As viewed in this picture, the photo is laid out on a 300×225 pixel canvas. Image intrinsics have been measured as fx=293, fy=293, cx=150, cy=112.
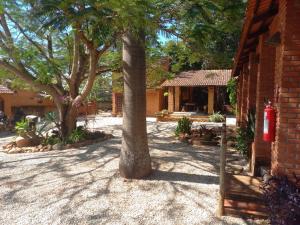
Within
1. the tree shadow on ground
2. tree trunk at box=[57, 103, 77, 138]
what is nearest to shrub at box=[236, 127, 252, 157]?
the tree shadow on ground

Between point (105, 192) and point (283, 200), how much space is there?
3367 millimetres

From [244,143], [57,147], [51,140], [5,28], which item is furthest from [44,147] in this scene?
[244,143]

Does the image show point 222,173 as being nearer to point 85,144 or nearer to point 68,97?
point 85,144

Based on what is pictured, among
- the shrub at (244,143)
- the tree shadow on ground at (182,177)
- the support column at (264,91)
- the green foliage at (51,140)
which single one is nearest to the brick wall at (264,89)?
the support column at (264,91)

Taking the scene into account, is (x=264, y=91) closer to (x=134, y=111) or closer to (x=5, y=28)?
(x=134, y=111)

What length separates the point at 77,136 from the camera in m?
11.7

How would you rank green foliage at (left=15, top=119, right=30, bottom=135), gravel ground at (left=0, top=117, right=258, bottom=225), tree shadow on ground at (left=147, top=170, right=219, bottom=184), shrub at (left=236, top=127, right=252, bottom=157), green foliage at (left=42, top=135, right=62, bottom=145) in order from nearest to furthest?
gravel ground at (left=0, top=117, right=258, bottom=225) → tree shadow on ground at (left=147, top=170, right=219, bottom=184) → shrub at (left=236, top=127, right=252, bottom=157) → green foliage at (left=42, top=135, right=62, bottom=145) → green foliage at (left=15, top=119, right=30, bottom=135)

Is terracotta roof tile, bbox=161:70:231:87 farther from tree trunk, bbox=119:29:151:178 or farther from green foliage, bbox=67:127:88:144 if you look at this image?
tree trunk, bbox=119:29:151:178

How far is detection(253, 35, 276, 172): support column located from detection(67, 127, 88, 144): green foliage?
7.37 meters

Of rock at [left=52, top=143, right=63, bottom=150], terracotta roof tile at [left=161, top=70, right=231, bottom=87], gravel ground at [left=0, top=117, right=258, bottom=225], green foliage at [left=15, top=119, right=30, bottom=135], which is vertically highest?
terracotta roof tile at [left=161, top=70, right=231, bottom=87]

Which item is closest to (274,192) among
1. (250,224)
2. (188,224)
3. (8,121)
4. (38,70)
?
(250,224)

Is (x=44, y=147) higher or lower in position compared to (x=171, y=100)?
lower

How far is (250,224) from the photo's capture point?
4.33 metres

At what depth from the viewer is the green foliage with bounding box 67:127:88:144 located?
1142 centimetres
